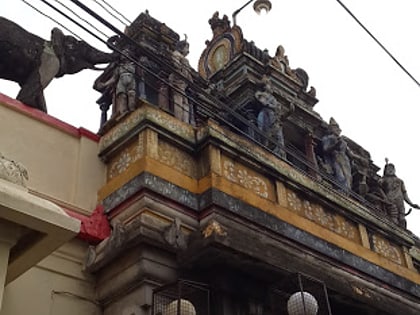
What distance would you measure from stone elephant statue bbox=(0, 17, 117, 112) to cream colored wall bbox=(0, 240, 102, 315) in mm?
2391

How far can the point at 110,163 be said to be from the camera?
9.77m

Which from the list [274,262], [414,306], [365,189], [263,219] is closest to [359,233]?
[414,306]

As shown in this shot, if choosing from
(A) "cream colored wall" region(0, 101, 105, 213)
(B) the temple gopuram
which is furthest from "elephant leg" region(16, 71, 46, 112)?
(A) "cream colored wall" region(0, 101, 105, 213)

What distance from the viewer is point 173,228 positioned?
27.6ft

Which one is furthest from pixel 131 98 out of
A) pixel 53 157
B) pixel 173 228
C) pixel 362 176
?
pixel 362 176

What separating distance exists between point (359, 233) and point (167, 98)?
4746 mm

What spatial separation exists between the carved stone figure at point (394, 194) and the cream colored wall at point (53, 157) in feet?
30.4

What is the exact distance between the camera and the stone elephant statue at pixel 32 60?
372 inches

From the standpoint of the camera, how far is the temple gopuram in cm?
776

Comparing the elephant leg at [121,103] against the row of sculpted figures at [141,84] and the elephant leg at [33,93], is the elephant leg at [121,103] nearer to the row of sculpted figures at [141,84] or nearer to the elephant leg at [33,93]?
the row of sculpted figures at [141,84]

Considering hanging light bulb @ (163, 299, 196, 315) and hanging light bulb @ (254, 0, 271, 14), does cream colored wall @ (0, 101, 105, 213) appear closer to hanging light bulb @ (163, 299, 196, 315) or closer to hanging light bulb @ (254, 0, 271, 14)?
hanging light bulb @ (163, 299, 196, 315)

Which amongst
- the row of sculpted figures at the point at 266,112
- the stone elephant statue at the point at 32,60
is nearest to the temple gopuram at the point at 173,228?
the row of sculpted figures at the point at 266,112

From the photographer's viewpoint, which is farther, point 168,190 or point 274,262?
point 168,190

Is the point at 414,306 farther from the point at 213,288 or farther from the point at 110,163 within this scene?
the point at 110,163
